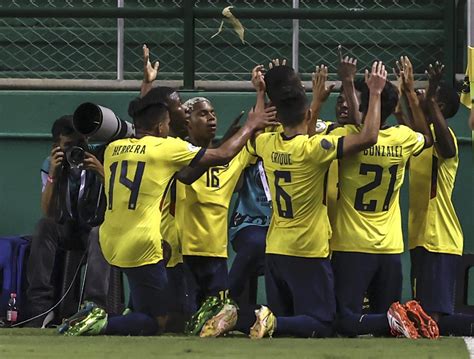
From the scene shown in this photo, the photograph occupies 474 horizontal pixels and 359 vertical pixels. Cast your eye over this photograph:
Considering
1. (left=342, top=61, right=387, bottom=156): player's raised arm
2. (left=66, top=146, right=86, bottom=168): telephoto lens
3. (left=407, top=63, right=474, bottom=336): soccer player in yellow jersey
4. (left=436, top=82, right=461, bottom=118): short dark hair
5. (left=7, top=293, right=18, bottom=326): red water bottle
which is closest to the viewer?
(left=342, top=61, right=387, bottom=156): player's raised arm

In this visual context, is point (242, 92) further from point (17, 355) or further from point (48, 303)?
point (17, 355)

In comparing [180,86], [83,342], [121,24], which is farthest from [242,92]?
[83,342]

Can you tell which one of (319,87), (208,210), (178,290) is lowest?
(178,290)

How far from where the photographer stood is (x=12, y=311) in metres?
9.00

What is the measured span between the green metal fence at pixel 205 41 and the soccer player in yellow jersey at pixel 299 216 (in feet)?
11.3

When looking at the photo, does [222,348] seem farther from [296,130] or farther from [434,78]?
[434,78]

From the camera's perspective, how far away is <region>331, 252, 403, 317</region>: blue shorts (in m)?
7.43

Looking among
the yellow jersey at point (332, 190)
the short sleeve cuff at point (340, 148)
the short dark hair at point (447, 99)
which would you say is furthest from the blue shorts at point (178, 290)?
the short dark hair at point (447, 99)

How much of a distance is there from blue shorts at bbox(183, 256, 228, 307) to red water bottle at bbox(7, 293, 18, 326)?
1409 mm

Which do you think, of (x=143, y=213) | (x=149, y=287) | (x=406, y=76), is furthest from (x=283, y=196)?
(x=406, y=76)

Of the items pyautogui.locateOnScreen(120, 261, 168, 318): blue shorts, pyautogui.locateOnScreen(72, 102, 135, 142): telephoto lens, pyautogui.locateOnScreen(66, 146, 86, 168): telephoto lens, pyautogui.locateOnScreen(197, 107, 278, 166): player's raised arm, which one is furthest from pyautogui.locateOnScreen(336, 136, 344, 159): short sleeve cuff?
pyautogui.locateOnScreen(66, 146, 86, 168): telephoto lens

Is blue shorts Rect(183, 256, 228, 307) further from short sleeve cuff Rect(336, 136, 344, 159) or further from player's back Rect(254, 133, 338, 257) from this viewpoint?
short sleeve cuff Rect(336, 136, 344, 159)

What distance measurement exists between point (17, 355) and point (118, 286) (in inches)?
99.2

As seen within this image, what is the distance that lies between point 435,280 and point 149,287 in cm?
170
